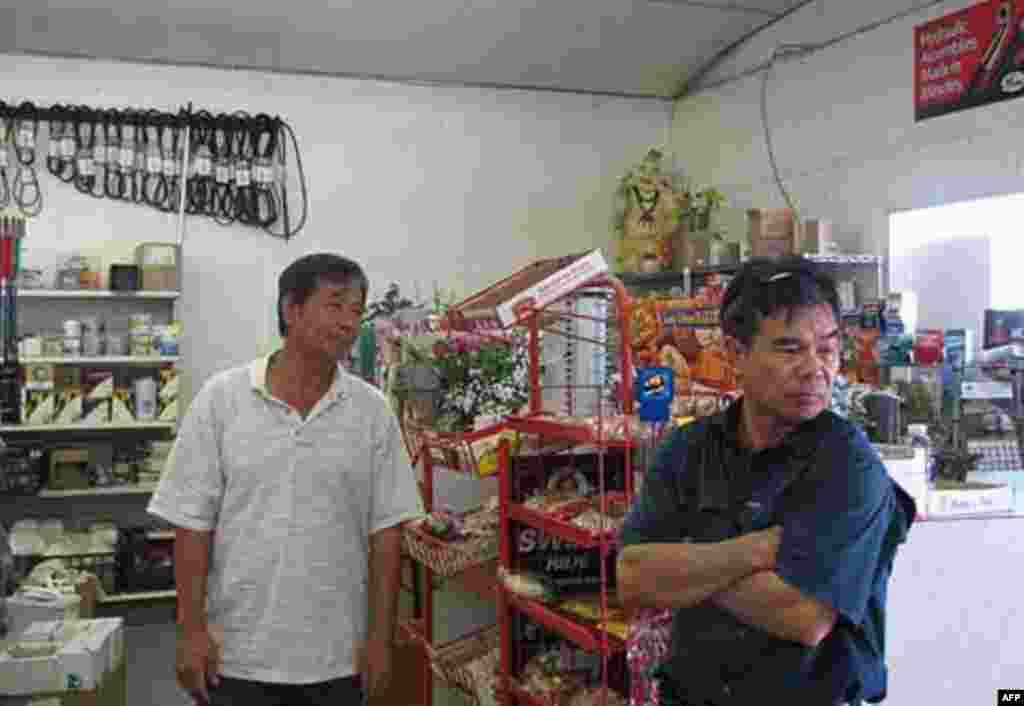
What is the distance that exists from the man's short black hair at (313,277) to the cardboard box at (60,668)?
6.37 feet

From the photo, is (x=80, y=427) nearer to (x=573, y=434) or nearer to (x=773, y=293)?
(x=573, y=434)

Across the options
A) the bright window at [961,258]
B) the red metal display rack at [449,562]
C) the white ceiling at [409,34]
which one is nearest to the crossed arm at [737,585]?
the red metal display rack at [449,562]

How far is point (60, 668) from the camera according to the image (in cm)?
352

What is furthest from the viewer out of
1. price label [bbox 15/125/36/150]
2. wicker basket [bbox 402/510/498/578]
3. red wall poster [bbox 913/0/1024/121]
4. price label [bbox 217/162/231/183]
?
price label [bbox 217/162/231/183]

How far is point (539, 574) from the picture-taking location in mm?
2795

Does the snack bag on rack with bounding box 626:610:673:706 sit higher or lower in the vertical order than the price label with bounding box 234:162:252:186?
lower

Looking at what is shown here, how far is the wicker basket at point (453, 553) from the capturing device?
3023 mm

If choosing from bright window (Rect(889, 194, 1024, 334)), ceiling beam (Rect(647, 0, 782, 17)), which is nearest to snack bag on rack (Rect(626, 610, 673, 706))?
bright window (Rect(889, 194, 1024, 334))

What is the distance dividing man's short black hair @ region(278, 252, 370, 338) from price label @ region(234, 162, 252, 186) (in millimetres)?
4551

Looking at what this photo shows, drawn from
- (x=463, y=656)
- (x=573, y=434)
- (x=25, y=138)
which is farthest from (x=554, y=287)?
(x=25, y=138)

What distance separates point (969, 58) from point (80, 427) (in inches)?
198

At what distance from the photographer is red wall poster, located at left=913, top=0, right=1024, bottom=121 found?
4875 millimetres

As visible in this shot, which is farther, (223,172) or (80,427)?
(223,172)

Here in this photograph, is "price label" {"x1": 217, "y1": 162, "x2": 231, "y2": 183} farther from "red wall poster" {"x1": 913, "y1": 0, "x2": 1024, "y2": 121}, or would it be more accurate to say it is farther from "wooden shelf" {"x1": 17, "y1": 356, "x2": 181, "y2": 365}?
"red wall poster" {"x1": 913, "y1": 0, "x2": 1024, "y2": 121}
